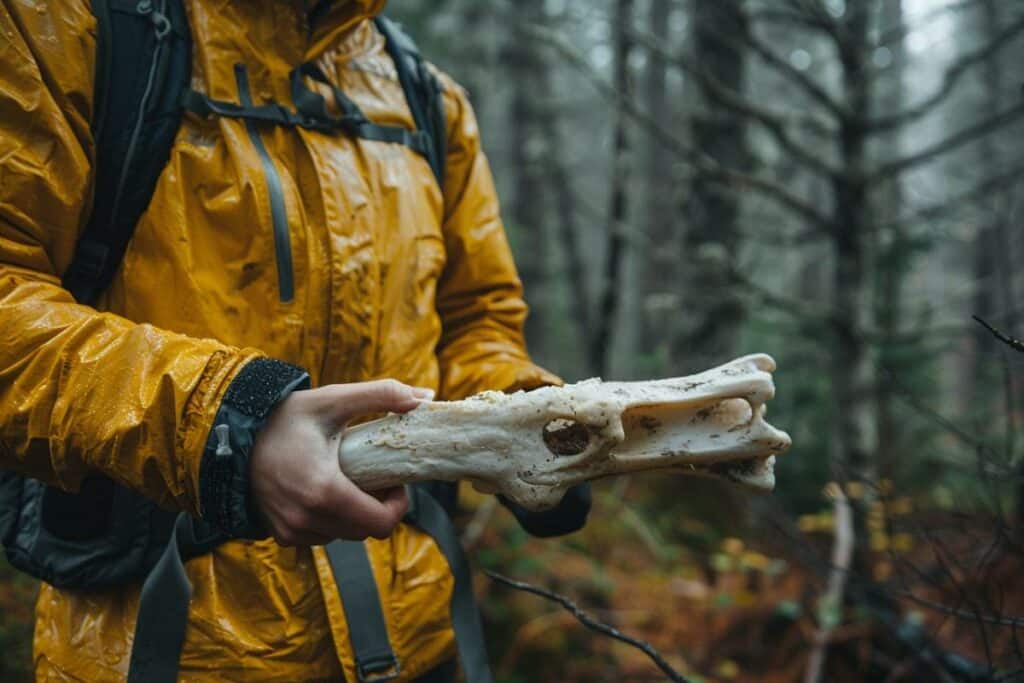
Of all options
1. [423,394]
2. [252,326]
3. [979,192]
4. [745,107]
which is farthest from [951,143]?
[252,326]

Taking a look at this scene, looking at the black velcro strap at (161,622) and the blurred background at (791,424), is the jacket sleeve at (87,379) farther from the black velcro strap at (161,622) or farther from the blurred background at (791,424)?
the blurred background at (791,424)

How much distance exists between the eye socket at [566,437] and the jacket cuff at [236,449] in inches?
20.2

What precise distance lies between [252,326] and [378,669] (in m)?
0.89

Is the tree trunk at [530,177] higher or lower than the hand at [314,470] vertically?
lower

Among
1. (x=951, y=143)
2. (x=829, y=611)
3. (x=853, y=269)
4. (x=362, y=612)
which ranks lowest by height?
(x=829, y=611)

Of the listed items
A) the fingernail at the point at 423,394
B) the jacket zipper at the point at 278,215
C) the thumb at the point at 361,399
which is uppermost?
the jacket zipper at the point at 278,215

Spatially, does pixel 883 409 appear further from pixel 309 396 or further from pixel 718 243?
pixel 309 396

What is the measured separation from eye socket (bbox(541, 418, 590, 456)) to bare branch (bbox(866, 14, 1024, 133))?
372 centimetres

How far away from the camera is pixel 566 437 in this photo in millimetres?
1455

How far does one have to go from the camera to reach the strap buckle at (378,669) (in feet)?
5.73

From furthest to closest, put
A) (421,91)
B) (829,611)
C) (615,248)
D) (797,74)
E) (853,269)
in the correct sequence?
(615,248), (853,269), (797,74), (829,611), (421,91)

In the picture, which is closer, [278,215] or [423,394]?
[423,394]

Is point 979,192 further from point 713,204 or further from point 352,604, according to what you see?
point 352,604

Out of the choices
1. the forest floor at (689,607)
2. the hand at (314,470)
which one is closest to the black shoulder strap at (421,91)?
the hand at (314,470)
